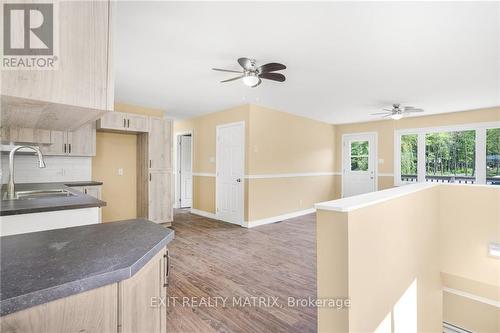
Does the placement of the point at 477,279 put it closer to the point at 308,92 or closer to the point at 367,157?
the point at 308,92

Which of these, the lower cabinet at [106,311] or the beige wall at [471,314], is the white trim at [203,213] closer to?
the beige wall at [471,314]

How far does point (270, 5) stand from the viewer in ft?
6.02

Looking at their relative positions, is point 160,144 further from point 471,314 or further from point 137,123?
point 471,314

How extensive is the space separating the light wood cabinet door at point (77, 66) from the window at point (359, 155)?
7107mm

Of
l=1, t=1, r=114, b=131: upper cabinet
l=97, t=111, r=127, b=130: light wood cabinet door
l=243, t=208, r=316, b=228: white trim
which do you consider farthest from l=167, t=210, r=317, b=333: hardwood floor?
l=97, t=111, r=127, b=130: light wood cabinet door

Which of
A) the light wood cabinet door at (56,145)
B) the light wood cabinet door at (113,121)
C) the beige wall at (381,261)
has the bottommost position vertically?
the beige wall at (381,261)

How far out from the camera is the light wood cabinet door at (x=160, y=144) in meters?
4.48

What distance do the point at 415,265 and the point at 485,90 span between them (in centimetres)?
340

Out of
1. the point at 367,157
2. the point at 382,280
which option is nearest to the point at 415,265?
the point at 382,280

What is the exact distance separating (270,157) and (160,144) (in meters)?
2.26

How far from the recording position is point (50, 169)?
3.68 m

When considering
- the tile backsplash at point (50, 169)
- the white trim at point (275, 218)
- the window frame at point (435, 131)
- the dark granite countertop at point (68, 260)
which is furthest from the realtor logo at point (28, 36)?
the window frame at point (435, 131)

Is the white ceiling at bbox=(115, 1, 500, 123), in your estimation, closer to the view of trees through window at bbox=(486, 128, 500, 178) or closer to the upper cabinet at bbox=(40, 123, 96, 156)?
the upper cabinet at bbox=(40, 123, 96, 156)

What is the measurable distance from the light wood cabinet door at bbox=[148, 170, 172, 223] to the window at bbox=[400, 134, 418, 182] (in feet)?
19.2
